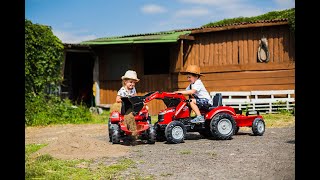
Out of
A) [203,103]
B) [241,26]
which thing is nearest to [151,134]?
[203,103]

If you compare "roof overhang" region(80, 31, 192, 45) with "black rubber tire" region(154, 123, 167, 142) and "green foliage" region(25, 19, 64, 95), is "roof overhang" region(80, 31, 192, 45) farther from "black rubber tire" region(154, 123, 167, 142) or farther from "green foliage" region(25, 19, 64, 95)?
"black rubber tire" region(154, 123, 167, 142)

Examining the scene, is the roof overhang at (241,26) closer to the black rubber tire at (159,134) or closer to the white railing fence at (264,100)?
the white railing fence at (264,100)

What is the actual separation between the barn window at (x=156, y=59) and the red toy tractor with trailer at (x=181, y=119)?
949 cm

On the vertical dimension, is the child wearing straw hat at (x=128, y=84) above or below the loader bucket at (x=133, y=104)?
above

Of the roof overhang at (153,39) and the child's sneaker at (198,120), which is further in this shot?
the roof overhang at (153,39)

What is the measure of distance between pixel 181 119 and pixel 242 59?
327 inches

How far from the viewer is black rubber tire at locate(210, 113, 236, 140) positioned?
8.48m

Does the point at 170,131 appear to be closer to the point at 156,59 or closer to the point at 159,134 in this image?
the point at 159,134

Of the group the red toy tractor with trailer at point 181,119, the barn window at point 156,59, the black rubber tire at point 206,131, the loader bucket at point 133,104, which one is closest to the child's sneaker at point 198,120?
the red toy tractor with trailer at point 181,119

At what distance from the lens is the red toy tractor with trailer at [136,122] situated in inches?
322
